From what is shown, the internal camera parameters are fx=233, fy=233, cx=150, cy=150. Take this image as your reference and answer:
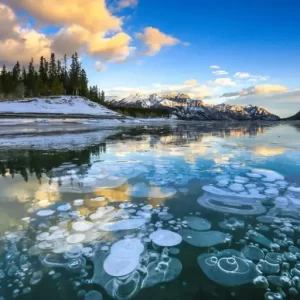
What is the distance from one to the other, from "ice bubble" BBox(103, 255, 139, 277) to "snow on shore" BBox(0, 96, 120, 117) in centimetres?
A: 6117

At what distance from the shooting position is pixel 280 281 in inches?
110

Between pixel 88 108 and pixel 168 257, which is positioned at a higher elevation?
pixel 88 108

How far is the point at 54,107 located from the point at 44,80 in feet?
89.3

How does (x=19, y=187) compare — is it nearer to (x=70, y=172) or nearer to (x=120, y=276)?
(x=70, y=172)

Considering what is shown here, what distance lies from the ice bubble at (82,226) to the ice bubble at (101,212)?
23 cm

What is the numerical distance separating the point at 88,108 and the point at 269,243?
246ft

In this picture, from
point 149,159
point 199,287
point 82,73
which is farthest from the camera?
point 82,73

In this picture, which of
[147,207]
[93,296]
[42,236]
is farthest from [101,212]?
[93,296]

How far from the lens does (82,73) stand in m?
94.8

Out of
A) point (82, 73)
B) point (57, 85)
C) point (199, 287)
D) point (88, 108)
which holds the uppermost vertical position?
point (82, 73)

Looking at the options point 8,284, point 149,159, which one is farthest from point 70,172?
point 8,284

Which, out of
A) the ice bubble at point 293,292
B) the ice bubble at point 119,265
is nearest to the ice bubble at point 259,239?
the ice bubble at point 293,292

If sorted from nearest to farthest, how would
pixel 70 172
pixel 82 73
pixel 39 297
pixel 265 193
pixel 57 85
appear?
1. pixel 39 297
2. pixel 265 193
3. pixel 70 172
4. pixel 57 85
5. pixel 82 73

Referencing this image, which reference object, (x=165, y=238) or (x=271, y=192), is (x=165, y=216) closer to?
(x=165, y=238)
